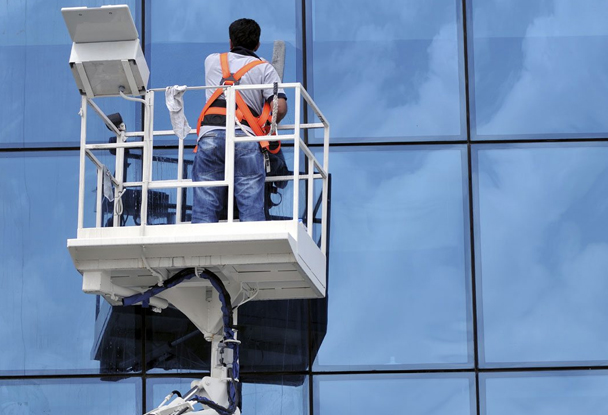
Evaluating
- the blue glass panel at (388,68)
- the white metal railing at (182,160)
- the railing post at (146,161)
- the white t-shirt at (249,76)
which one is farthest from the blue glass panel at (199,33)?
the railing post at (146,161)

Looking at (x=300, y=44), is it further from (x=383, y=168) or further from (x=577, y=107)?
(x=577, y=107)

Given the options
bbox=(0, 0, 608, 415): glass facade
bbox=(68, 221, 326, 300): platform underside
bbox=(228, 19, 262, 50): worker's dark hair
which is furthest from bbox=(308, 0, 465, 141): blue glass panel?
bbox=(68, 221, 326, 300): platform underside

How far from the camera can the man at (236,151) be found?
10.9 meters

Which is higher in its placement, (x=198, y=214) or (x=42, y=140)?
(x=42, y=140)

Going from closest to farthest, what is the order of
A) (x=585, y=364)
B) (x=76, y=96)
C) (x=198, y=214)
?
(x=198, y=214), (x=585, y=364), (x=76, y=96)

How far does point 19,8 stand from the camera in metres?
13.0

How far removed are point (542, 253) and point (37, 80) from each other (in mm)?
5054

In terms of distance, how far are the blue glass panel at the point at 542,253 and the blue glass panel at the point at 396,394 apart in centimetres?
37

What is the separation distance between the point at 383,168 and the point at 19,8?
388 cm

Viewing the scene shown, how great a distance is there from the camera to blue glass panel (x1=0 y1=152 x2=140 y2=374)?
12.1 meters

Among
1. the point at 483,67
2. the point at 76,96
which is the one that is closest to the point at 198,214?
the point at 76,96

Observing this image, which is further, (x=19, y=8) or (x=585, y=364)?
(x=19, y=8)

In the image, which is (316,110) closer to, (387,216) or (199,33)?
(387,216)

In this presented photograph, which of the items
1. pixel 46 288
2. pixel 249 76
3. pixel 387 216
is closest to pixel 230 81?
pixel 249 76
